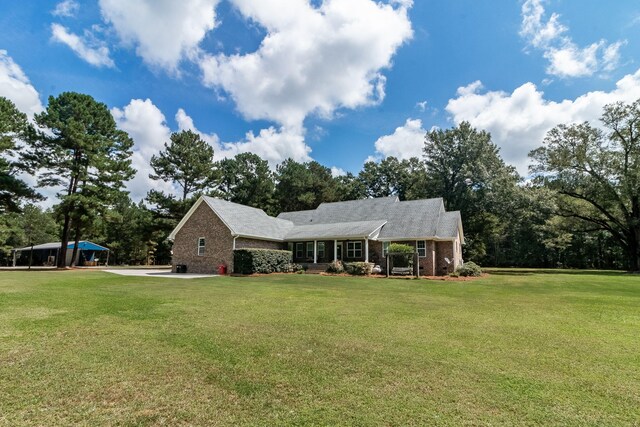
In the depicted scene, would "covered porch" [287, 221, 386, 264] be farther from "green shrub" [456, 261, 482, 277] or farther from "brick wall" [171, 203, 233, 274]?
"green shrub" [456, 261, 482, 277]

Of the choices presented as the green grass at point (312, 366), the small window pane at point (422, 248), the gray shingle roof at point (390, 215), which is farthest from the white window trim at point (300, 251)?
the green grass at point (312, 366)

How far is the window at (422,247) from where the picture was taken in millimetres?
25328

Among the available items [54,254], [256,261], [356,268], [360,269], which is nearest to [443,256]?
[360,269]

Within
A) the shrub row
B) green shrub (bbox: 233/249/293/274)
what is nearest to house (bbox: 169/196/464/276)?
green shrub (bbox: 233/249/293/274)

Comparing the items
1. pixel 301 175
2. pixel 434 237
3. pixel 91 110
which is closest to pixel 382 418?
pixel 434 237

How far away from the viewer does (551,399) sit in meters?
3.94

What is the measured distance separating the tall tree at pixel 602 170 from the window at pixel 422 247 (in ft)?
57.4

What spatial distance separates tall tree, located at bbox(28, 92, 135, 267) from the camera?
29766 millimetres

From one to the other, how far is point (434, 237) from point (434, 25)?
552 inches

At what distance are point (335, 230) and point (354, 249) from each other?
7.43 ft

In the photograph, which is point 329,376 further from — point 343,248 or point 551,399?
point 343,248

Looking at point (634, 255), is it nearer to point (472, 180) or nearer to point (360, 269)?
point (472, 180)

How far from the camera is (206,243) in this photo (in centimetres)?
2577

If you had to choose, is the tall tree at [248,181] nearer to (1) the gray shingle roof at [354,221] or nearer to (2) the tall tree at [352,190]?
(2) the tall tree at [352,190]
